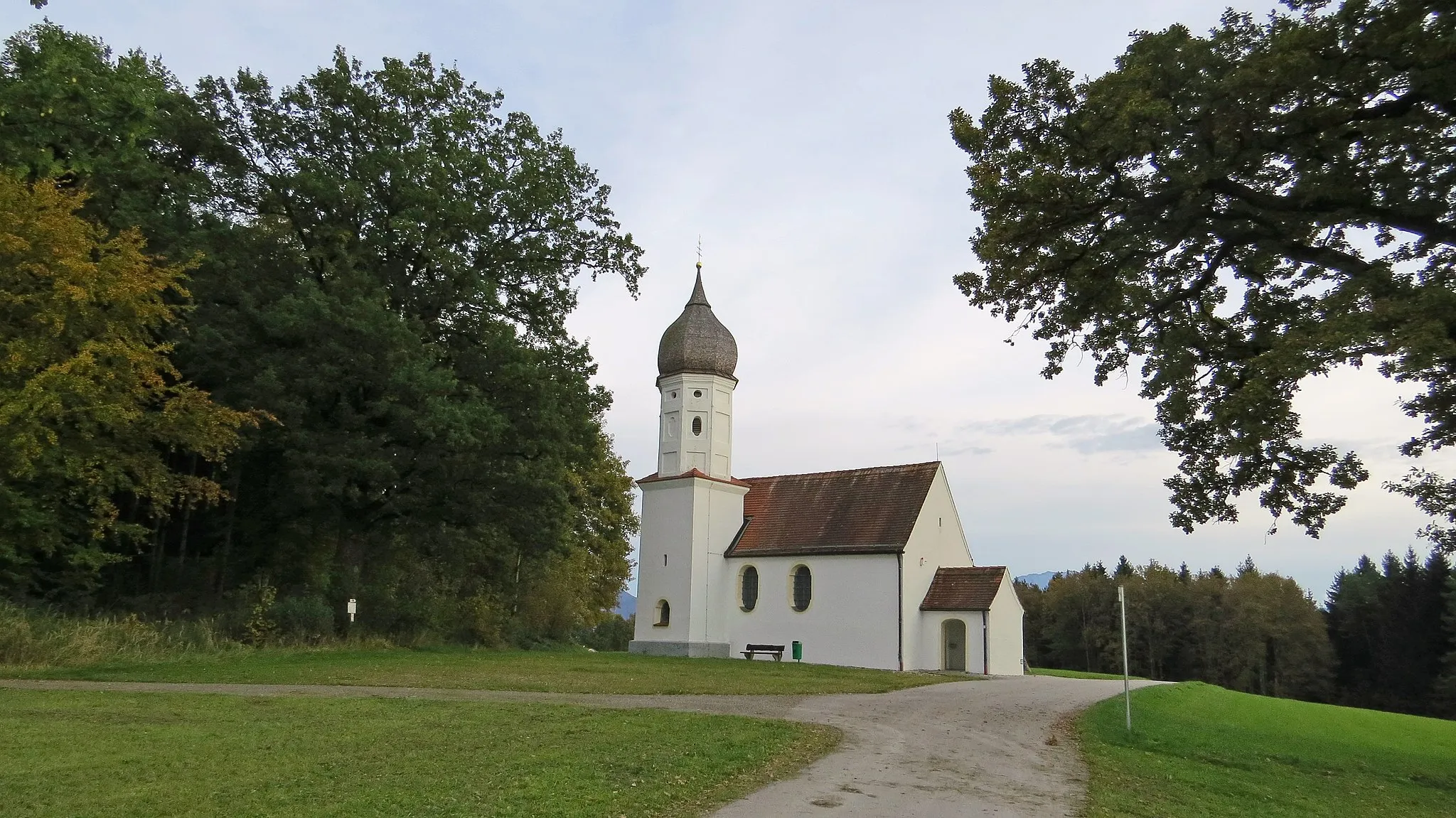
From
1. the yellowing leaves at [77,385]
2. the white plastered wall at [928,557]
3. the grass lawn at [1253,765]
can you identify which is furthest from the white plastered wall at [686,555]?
the yellowing leaves at [77,385]

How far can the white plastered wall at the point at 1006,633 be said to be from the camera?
34.0m

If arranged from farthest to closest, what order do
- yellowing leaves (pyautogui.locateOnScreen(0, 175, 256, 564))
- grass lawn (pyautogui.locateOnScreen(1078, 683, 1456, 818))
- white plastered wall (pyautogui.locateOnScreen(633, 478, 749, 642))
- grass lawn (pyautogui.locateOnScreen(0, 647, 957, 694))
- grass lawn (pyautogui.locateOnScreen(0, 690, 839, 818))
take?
white plastered wall (pyautogui.locateOnScreen(633, 478, 749, 642))
grass lawn (pyautogui.locateOnScreen(0, 647, 957, 694))
yellowing leaves (pyautogui.locateOnScreen(0, 175, 256, 564))
grass lawn (pyautogui.locateOnScreen(1078, 683, 1456, 818))
grass lawn (pyautogui.locateOnScreen(0, 690, 839, 818))

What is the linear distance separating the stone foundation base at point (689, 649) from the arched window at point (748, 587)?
1.80 meters

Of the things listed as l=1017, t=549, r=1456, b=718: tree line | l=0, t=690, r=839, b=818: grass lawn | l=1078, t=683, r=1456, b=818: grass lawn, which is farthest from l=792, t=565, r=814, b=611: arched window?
l=1017, t=549, r=1456, b=718: tree line

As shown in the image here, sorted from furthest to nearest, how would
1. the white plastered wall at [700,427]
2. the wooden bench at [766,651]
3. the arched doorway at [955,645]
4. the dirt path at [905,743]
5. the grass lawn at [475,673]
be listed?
1. the white plastered wall at [700,427]
2. the wooden bench at [766,651]
3. the arched doorway at [955,645]
4. the grass lawn at [475,673]
5. the dirt path at [905,743]

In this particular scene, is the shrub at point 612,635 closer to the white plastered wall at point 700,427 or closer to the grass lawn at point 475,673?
the white plastered wall at point 700,427

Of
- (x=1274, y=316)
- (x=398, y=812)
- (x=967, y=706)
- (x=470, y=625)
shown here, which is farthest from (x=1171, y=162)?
(x=470, y=625)

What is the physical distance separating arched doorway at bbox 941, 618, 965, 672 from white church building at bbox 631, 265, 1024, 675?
6 centimetres

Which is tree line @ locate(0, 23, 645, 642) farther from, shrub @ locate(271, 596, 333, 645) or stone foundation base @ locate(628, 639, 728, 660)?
stone foundation base @ locate(628, 639, 728, 660)

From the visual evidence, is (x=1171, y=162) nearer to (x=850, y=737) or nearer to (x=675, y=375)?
(x=850, y=737)

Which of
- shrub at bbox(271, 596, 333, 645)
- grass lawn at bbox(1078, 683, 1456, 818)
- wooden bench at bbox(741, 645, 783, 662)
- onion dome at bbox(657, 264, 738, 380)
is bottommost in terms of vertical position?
grass lawn at bbox(1078, 683, 1456, 818)

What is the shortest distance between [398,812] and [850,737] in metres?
6.98

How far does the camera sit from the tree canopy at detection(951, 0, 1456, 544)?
477 inches

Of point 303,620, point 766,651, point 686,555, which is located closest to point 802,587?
point 766,651
